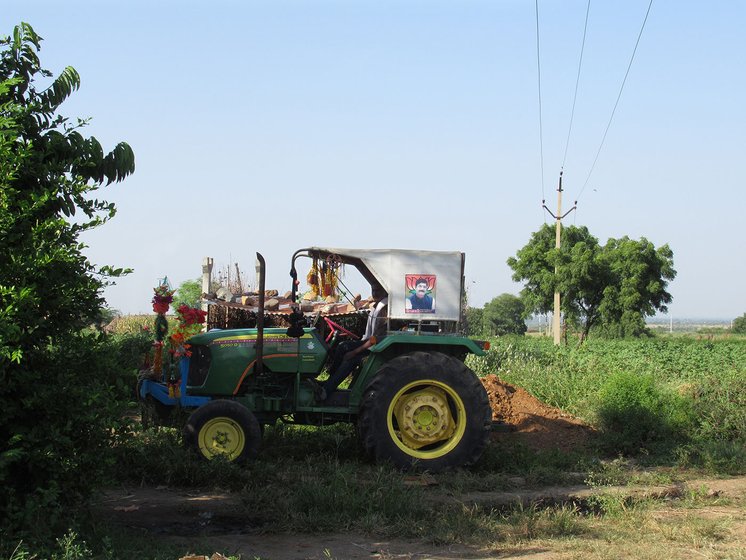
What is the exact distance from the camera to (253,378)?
30.6ft

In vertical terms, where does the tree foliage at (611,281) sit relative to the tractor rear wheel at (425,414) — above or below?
above

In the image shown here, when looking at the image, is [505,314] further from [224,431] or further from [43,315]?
[43,315]

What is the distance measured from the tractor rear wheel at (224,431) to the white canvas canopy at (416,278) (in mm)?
1866

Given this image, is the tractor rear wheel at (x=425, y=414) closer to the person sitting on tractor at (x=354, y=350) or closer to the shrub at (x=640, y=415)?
the person sitting on tractor at (x=354, y=350)

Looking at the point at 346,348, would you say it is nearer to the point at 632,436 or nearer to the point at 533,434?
the point at 533,434

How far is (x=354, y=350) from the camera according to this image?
30.3 feet

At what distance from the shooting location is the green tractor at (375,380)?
8797 millimetres

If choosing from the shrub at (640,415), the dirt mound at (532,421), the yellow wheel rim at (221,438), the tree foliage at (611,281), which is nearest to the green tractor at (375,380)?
the yellow wheel rim at (221,438)

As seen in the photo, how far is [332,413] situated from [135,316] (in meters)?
21.5

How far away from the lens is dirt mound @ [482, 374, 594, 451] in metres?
10.9

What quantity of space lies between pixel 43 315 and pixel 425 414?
4525 mm

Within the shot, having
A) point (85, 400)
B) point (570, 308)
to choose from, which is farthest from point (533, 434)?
point (570, 308)

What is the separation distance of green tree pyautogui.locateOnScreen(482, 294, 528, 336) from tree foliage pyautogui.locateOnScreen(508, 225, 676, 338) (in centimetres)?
4272

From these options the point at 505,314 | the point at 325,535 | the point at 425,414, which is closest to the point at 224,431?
the point at 425,414
